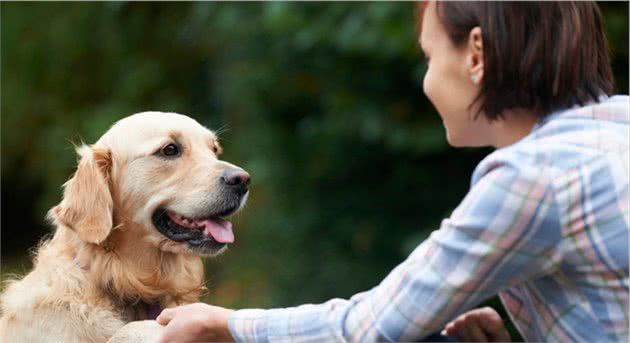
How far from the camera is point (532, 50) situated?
1917 mm

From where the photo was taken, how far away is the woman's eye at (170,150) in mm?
3243

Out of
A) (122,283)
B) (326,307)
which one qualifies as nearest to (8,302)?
(122,283)

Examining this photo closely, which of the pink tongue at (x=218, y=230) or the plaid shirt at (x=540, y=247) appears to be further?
the pink tongue at (x=218, y=230)

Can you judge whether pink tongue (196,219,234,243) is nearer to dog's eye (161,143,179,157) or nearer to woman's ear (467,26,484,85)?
dog's eye (161,143,179,157)

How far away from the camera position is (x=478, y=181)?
1870mm

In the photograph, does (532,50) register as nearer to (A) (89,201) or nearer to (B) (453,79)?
(B) (453,79)

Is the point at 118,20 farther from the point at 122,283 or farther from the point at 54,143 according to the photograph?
the point at 122,283

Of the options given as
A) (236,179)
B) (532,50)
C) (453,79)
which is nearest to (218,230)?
(236,179)

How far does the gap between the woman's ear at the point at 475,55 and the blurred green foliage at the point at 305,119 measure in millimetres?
3563

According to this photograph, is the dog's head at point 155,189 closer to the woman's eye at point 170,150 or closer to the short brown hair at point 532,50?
the woman's eye at point 170,150

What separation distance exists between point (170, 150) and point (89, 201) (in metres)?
0.39

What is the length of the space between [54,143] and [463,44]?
938 cm

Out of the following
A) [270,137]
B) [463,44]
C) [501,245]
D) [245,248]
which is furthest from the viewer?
[245,248]

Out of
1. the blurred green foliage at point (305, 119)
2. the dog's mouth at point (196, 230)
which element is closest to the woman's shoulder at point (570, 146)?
the dog's mouth at point (196, 230)
